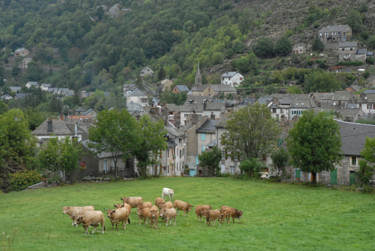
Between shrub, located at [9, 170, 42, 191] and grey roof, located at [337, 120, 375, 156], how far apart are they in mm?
30554

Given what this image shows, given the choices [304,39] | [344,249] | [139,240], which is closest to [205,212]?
[139,240]

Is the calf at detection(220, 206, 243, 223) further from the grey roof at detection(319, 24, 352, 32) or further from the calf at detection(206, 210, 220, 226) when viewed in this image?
the grey roof at detection(319, 24, 352, 32)

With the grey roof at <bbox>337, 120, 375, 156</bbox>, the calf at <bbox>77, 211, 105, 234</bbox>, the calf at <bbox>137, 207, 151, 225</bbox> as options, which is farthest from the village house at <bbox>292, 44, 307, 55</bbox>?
the calf at <bbox>77, 211, 105, 234</bbox>

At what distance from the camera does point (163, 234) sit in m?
24.4

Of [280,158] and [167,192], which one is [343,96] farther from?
[167,192]

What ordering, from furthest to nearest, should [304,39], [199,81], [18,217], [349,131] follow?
[304,39], [199,81], [349,131], [18,217]

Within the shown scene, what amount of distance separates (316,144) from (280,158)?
6.22 metres

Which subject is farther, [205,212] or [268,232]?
[205,212]

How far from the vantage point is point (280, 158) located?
5003cm

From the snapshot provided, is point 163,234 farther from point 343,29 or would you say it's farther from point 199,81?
point 343,29

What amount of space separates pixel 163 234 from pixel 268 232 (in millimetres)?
5333

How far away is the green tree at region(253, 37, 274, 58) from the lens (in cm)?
18569

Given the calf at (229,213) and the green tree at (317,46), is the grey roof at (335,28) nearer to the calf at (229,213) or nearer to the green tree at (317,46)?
the green tree at (317,46)

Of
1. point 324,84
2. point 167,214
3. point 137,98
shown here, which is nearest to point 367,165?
point 167,214
